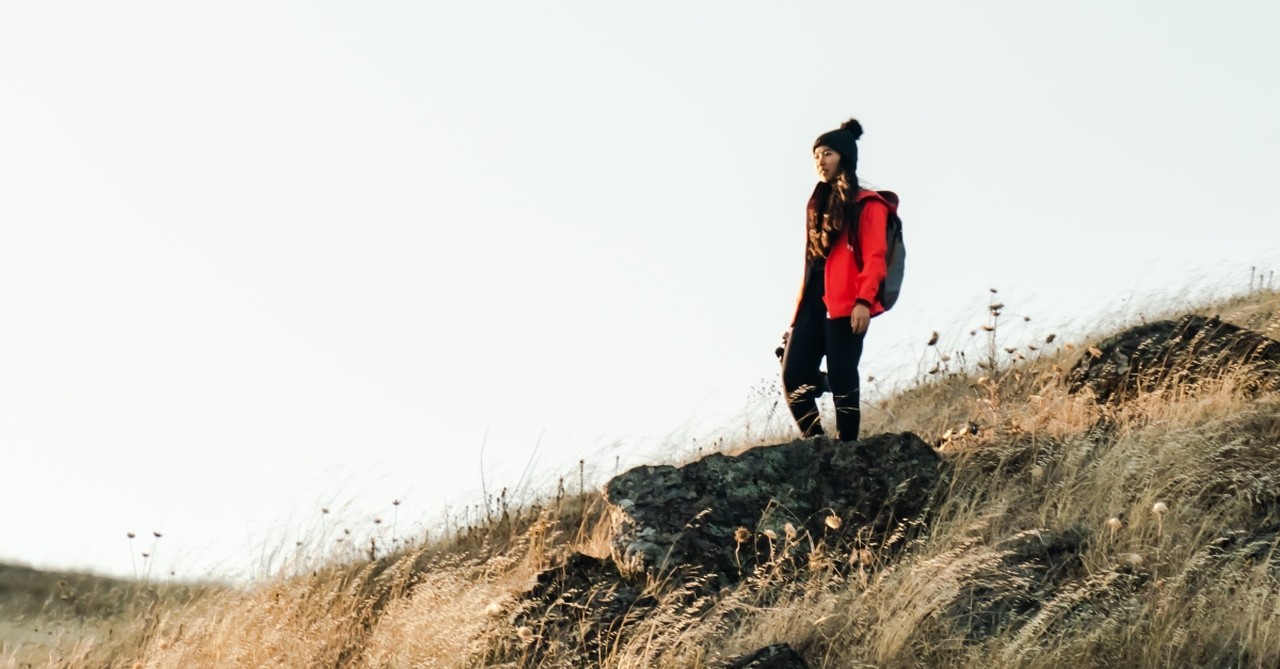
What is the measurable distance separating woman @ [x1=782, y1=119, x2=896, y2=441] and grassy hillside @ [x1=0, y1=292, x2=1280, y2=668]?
0.81 metres

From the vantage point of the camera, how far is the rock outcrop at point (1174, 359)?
8016 millimetres

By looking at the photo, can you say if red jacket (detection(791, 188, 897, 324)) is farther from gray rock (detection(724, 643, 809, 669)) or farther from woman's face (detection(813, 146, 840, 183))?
gray rock (detection(724, 643, 809, 669))

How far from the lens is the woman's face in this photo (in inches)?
279

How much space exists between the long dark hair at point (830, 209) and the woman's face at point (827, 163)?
21mm

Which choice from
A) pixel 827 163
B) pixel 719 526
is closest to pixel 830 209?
pixel 827 163

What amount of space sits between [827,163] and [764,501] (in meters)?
1.88

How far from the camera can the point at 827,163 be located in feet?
23.2

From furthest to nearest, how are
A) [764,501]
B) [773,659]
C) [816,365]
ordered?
[816,365], [764,501], [773,659]

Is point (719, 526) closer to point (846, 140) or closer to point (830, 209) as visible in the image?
point (830, 209)

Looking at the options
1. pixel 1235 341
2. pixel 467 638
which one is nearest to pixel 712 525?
pixel 467 638

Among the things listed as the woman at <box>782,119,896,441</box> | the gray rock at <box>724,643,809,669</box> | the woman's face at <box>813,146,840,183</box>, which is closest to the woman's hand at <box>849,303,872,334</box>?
the woman at <box>782,119,896,441</box>

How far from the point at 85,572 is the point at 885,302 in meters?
7.35

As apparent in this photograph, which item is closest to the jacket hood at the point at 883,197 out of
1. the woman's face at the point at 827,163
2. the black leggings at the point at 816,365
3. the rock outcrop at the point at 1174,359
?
the woman's face at the point at 827,163

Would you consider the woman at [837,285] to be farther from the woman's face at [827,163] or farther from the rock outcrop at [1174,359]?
the rock outcrop at [1174,359]
